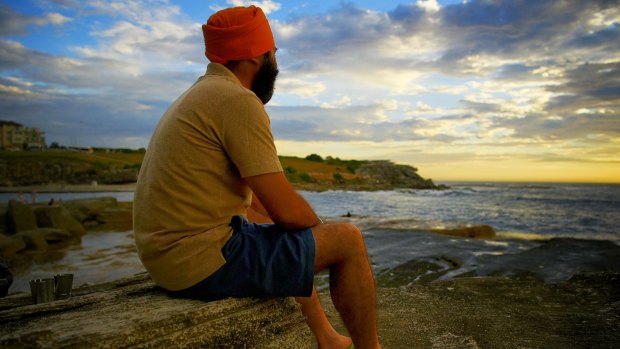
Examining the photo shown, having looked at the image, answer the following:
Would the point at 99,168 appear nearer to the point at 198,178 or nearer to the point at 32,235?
the point at 32,235

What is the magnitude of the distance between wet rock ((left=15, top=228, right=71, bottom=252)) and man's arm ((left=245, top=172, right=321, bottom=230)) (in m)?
12.0

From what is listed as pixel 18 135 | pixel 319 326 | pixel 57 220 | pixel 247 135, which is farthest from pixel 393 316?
pixel 18 135

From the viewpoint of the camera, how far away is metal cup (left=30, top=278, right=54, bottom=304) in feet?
10.4

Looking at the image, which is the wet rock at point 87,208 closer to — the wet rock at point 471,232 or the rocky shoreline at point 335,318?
the wet rock at point 471,232

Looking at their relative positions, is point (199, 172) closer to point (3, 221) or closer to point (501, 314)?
point (501, 314)

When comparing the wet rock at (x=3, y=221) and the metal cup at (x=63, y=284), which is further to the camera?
the wet rock at (x=3, y=221)

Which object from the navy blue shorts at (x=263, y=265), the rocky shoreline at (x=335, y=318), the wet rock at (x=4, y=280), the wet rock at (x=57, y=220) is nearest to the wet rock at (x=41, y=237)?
the wet rock at (x=57, y=220)

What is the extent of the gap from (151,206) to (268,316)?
0.93 m

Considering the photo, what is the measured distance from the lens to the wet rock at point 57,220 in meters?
14.0

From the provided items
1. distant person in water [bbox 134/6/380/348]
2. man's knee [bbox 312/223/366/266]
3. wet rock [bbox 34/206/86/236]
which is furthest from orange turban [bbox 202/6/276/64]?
wet rock [bbox 34/206/86/236]

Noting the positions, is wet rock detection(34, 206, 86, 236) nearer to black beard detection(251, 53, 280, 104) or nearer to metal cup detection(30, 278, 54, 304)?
metal cup detection(30, 278, 54, 304)

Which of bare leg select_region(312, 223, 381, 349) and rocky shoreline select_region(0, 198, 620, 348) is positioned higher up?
bare leg select_region(312, 223, 381, 349)

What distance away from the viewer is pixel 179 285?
220 centimetres

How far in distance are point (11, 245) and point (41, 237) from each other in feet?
3.60
